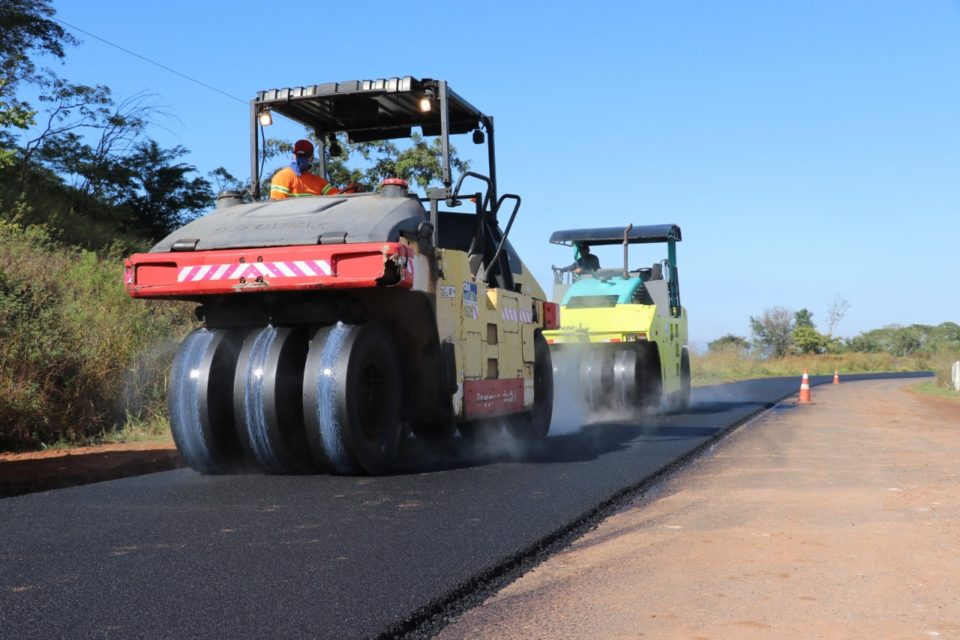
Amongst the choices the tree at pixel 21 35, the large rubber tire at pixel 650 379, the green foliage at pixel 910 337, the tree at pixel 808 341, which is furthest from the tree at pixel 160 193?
the green foliage at pixel 910 337

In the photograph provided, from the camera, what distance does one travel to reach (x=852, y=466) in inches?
289

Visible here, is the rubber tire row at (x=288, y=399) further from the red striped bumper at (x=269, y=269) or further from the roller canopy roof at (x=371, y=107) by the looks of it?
the roller canopy roof at (x=371, y=107)

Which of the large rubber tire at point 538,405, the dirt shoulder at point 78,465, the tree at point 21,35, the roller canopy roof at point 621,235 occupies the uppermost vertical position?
the tree at point 21,35

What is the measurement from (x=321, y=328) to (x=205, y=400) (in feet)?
2.59

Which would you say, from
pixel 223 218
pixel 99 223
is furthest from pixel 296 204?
pixel 99 223

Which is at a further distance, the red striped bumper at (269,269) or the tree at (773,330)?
the tree at (773,330)

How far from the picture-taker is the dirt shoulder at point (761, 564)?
10.1ft

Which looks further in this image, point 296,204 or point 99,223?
point 99,223

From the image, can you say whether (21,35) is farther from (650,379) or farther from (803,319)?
(803,319)

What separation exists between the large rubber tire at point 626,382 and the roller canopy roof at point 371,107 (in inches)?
193

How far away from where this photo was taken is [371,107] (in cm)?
751

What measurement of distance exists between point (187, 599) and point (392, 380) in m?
2.97

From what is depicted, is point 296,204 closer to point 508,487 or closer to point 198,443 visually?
point 198,443

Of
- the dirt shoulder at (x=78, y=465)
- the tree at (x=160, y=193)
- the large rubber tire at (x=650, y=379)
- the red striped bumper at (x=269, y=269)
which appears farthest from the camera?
the tree at (x=160, y=193)
